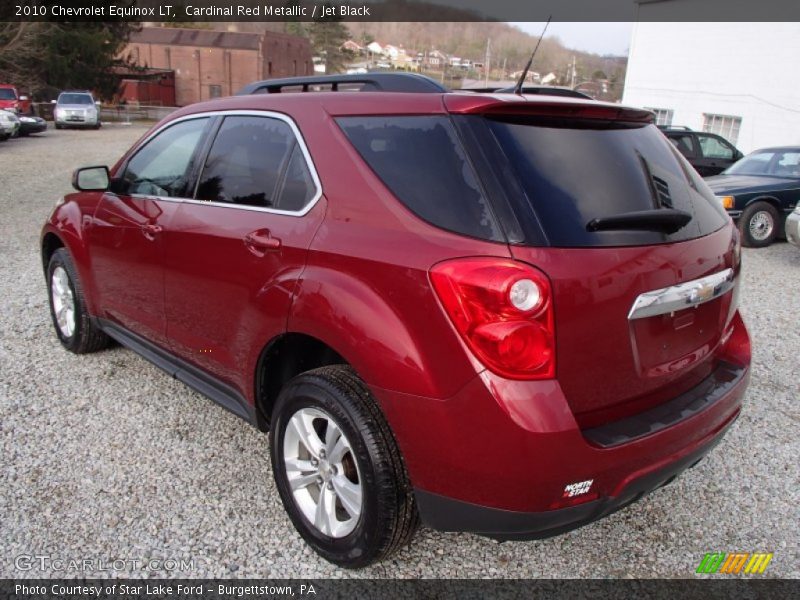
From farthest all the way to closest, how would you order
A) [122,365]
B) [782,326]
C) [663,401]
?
[782,326], [122,365], [663,401]

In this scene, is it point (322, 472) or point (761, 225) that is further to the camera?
point (761, 225)

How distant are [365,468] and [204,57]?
70032 mm

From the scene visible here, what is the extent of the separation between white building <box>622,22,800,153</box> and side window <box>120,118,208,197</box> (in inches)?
775

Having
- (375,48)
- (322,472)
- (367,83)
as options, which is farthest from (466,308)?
(375,48)

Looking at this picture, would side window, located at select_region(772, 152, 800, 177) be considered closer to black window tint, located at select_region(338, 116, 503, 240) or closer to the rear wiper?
the rear wiper

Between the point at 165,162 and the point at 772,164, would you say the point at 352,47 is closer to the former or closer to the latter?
the point at 772,164

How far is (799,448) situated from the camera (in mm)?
3533

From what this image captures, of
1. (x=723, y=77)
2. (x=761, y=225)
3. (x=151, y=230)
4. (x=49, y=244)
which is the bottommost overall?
(x=761, y=225)

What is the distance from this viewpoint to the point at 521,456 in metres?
1.92

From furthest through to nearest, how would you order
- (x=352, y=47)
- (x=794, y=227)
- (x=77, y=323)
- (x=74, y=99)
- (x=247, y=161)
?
(x=352, y=47) < (x=74, y=99) < (x=794, y=227) < (x=77, y=323) < (x=247, y=161)

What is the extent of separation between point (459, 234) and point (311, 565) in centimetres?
145

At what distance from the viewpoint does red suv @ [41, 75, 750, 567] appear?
1.95m

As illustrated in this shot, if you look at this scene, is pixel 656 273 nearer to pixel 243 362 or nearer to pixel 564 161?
pixel 564 161

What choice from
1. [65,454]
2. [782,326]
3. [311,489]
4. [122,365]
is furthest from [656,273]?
[782,326]
